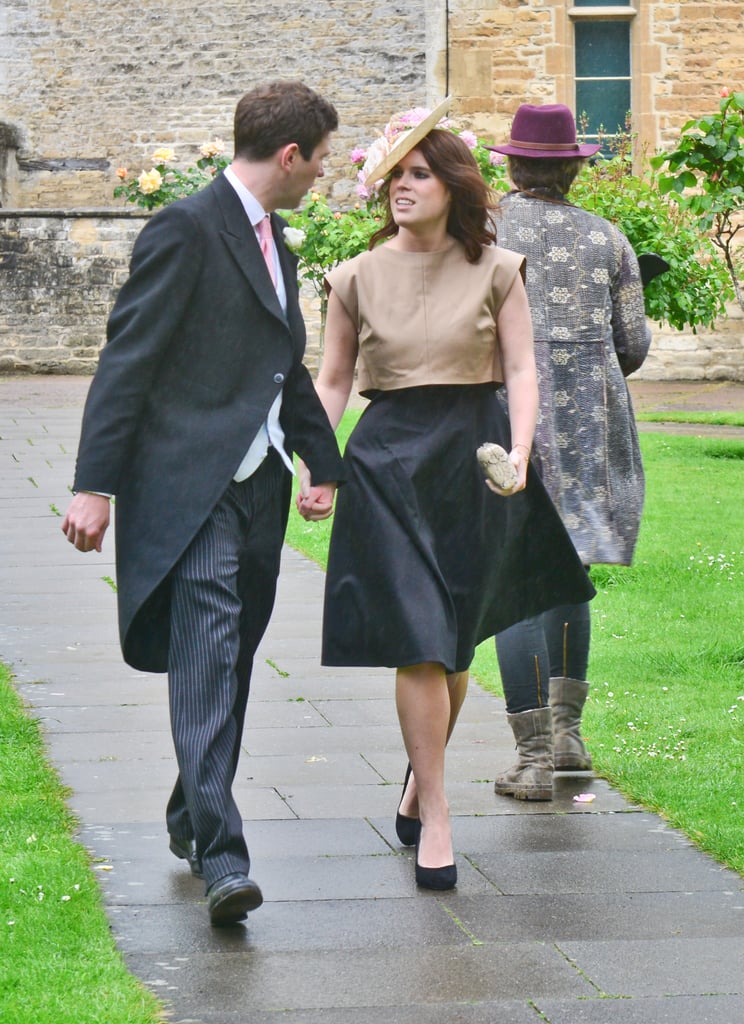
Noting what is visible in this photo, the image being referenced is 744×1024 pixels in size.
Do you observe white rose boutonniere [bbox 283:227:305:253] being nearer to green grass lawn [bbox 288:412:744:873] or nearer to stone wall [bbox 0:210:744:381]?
green grass lawn [bbox 288:412:744:873]

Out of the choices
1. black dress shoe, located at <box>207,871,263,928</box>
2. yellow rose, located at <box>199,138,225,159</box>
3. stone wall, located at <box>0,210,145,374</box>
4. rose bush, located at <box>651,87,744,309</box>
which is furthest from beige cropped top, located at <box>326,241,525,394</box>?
stone wall, located at <box>0,210,145,374</box>

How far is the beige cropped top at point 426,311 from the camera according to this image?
12.6ft

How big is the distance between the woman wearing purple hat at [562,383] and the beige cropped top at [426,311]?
570 millimetres

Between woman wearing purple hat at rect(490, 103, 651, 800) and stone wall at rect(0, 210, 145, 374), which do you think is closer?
woman wearing purple hat at rect(490, 103, 651, 800)

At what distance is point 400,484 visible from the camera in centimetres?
381

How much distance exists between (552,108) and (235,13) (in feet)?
63.2

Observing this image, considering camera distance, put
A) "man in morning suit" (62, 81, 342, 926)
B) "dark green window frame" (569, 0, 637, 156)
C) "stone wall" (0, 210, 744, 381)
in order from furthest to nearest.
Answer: "dark green window frame" (569, 0, 637, 156)
"stone wall" (0, 210, 744, 381)
"man in morning suit" (62, 81, 342, 926)

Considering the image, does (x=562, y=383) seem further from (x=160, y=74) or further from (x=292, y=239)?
(x=160, y=74)

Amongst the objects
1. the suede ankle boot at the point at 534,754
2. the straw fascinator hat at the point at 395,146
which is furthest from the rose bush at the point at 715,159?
the straw fascinator hat at the point at 395,146

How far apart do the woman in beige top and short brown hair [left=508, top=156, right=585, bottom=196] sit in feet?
2.20

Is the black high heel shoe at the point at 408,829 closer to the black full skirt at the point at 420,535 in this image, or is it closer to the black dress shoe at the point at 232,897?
the black full skirt at the point at 420,535

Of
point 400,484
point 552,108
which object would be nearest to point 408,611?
point 400,484

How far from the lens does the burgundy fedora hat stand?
4473 mm

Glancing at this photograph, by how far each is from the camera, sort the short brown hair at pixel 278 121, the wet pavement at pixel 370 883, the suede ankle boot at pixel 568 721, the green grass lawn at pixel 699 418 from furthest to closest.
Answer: the green grass lawn at pixel 699 418 → the suede ankle boot at pixel 568 721 → the short brown hair at pixel 278 121 → the wet pavement at pixel 370 883
